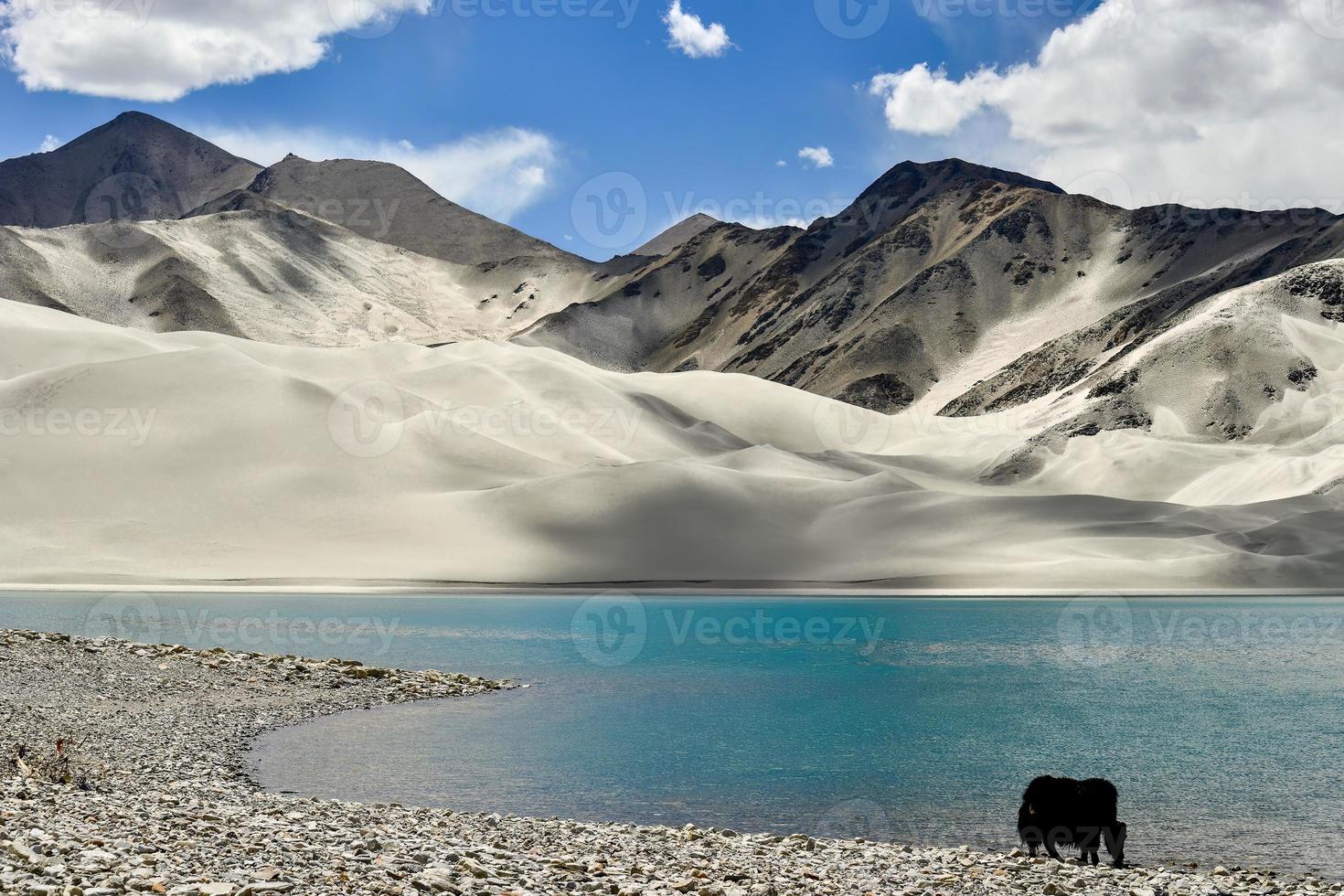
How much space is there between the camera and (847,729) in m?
23.5

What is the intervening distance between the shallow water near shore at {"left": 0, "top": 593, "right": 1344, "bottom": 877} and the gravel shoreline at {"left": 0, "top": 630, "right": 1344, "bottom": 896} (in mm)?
1669

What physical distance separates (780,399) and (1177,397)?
46.2 meters

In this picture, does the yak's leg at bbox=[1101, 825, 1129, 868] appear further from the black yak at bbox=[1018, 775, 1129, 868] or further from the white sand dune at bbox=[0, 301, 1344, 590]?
the white sand dune at bbox=[0, 301, 1344, 590]

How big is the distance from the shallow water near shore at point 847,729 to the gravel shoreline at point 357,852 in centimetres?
167

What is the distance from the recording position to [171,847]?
10211mm

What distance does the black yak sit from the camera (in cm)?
1362

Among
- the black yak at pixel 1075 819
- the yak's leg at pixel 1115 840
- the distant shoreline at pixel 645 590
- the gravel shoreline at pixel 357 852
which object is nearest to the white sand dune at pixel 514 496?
the distant shoreline at pixel 645 590

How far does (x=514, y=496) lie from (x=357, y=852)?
3503 inches

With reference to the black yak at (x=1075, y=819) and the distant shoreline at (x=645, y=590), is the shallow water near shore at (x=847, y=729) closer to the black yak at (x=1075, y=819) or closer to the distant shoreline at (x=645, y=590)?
the black yak at (x=1075, y=819)

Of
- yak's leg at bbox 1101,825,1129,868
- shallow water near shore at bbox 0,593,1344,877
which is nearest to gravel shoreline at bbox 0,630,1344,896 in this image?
yak's leg at bbox 1101,825,1129,868

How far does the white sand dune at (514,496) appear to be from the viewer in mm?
86312

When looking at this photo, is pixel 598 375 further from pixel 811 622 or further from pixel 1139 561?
pixel 811 622

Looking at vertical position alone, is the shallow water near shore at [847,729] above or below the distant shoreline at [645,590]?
below

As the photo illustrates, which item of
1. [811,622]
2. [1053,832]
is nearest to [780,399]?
[811,622]
